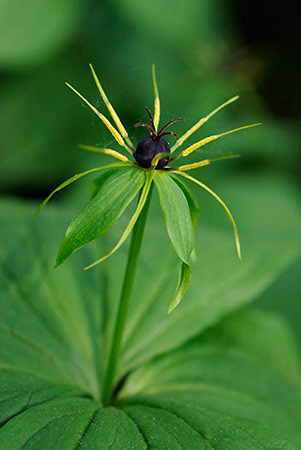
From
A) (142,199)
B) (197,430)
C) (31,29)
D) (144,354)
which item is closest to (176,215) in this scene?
(142,199)

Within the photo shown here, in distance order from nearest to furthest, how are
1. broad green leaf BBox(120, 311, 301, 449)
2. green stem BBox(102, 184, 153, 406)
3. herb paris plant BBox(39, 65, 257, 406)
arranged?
herb paris plant BBox(39, 65, 257, 406)
green stem BBox(102, 184, 153, 406)
broad green leaf BBox(120, 311, 301, 449)

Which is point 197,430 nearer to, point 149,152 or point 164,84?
point 149,152

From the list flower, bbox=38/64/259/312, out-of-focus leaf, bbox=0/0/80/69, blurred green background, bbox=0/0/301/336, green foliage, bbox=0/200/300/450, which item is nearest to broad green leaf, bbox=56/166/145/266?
flower, bbox=38/64/259/312

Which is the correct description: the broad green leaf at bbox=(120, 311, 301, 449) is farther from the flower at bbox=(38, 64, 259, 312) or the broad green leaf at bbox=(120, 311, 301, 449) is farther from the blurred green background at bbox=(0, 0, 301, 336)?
the blurred green background at bbox=(0, 0, 301, 336)

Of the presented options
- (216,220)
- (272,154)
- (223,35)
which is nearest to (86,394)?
(216,220)

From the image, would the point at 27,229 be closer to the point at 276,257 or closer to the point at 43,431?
the point at 43,431
